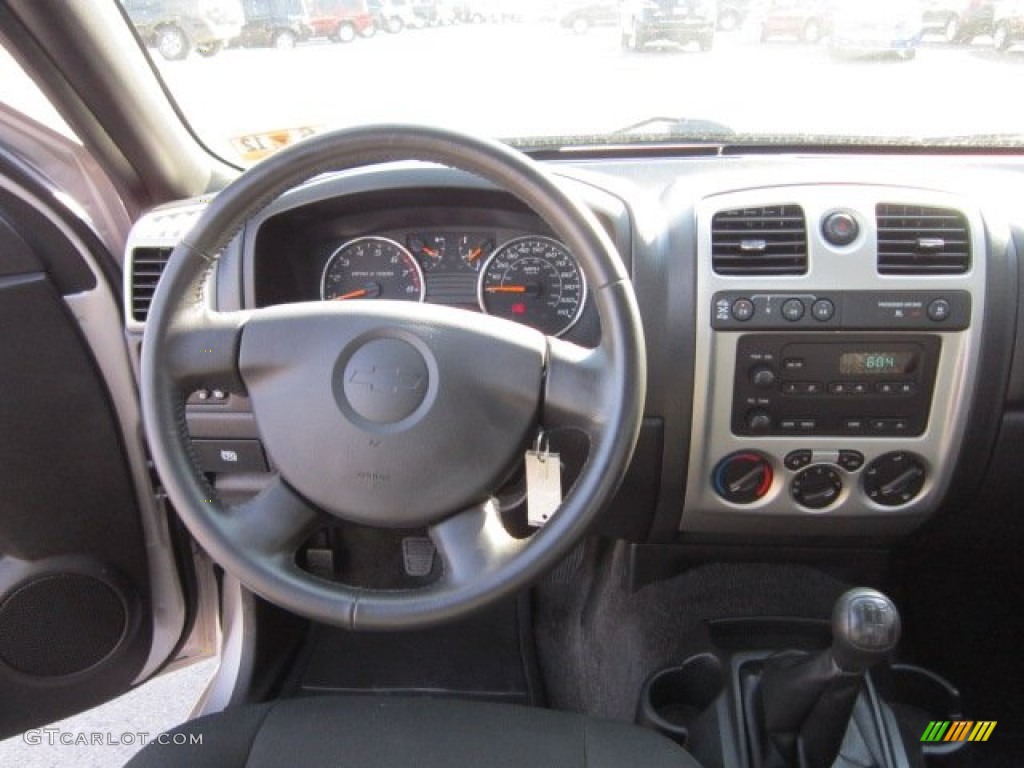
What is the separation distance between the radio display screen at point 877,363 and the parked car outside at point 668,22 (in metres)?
0.79

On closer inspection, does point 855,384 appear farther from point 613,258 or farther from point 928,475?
point 613,258

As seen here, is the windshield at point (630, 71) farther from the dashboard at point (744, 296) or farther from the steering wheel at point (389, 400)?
the steering wheel at point (389, 400)

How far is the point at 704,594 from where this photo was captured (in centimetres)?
206

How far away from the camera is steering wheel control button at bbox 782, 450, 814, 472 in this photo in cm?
159

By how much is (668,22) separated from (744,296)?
75 cm

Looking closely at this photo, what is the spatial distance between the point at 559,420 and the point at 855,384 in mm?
656

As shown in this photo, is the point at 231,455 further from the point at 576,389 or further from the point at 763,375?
the point at 763,375

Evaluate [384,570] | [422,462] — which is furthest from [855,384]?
[384,570]

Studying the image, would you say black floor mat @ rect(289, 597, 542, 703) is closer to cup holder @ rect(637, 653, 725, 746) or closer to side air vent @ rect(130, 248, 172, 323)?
cup holder @ rect(637, 653, 725, 746)

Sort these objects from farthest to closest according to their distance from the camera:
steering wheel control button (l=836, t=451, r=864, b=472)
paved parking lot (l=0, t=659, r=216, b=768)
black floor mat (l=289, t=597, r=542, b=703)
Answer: black floor mat (l=289, t=597, r=542, b=703), paved parking lot (l=0, t=659, r=216, b=768), steering wheel control button (l=836, t=451, r=864, b=472)

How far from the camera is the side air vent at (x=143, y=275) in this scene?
162cm

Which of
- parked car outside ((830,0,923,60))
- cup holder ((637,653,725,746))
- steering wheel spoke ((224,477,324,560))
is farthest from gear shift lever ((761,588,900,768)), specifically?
parked car outside ((830,0,923,60))

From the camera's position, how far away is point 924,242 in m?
1.48

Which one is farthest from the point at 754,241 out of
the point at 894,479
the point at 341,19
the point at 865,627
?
the point at 341,19
